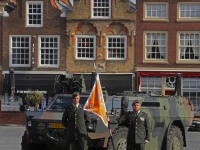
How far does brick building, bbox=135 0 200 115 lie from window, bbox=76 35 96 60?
288 cm

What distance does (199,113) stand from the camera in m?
36.2

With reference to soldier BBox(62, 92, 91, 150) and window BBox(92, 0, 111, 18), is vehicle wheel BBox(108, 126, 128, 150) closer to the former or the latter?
soldier BBox(62, 92, 91, 150)

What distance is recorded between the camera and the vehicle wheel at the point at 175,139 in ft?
50.6

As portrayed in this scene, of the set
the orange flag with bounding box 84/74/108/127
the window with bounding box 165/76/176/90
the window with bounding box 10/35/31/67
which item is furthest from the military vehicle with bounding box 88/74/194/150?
the window with bounding box 10/35/31/67

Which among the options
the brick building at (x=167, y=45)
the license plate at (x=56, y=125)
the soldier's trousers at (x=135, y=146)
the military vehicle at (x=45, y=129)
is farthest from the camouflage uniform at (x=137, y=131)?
the brick building at (x=167, y=45)

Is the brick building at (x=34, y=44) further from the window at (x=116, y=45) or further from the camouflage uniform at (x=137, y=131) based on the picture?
→ the camouflage uniform at (x=137, y=131)

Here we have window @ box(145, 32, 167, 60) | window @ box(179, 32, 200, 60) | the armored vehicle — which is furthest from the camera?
window @ box(145, 32, 167, 60)

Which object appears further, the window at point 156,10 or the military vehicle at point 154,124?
the window at point 156,10

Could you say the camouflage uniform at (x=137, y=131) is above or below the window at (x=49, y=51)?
below

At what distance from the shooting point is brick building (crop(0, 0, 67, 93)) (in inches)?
1599

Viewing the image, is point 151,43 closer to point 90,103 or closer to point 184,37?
point 184,37

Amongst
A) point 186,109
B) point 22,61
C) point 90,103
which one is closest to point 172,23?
point 22,61

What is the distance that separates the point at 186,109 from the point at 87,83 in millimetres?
23826

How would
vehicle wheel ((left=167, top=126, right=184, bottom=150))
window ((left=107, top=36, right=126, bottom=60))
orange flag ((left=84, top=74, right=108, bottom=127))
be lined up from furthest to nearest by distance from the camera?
1. window ((left=107, top=36, right=126, bottom=60))
2. vehicle wheel ((left=167, top=126, right=184, bottom=150))
3. orange flag ((left=84, top=74, right=108, bottom=127))
